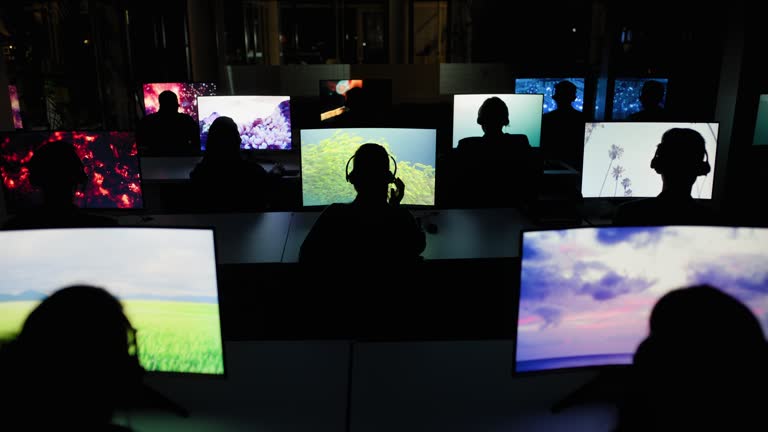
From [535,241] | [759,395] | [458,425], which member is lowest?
[458,425]

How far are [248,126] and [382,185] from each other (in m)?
2.43

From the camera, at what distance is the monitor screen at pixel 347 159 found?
3.22 metres

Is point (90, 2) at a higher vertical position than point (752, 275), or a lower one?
higher

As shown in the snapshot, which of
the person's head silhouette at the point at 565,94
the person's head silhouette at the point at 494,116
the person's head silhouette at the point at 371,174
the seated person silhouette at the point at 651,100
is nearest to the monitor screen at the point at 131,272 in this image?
the person's head silhouette at the point at 371,174

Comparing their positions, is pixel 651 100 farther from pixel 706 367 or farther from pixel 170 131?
pixel 706 367

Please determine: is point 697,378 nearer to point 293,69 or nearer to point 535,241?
point 535,241

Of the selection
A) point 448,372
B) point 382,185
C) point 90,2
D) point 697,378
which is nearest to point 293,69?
point 90,2

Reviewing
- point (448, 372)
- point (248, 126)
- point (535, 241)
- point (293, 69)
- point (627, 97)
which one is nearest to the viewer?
point (535, 241)

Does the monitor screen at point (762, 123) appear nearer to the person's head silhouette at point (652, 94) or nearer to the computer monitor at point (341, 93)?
the person's head silhouette at point (652, 94)

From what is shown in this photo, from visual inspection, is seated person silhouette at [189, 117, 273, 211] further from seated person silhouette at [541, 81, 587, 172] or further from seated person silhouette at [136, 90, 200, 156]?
seated person silhouette at [541, 81, 587, 172]

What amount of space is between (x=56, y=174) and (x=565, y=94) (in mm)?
4152

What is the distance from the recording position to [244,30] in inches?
443

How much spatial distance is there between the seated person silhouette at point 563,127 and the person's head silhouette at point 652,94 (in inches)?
20.5

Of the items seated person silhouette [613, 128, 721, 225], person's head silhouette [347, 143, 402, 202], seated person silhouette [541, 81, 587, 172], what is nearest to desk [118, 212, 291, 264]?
person's head silhouette [347, 143, 402, 202]
